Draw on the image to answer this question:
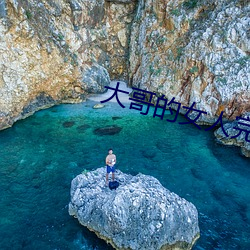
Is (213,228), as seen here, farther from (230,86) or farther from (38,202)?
(230,86)

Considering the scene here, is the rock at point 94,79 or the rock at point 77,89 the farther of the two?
the rock at point 94,79

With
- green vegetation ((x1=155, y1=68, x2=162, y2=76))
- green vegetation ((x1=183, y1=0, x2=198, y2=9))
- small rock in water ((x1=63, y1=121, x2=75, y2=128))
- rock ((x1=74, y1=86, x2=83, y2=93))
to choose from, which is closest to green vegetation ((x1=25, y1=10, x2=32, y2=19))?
rock ((x1=74, y1=86, x2=83, y2=93))

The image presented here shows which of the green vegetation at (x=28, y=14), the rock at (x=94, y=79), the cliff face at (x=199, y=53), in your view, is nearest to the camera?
the cliff face at (x=199, y=53)

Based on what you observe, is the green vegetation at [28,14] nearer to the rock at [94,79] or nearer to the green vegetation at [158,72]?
the rock at [94,79]

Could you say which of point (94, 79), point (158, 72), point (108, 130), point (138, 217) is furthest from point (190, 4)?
point (138, 217)

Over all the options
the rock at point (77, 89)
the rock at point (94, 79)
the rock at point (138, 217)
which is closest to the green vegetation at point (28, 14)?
the rock at point (94, 79)

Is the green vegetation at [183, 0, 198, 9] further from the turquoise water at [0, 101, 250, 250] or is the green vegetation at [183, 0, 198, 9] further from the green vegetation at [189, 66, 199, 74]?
the turquoise water at [0, 101, 250, 250]

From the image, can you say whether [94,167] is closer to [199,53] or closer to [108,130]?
[108,130]
